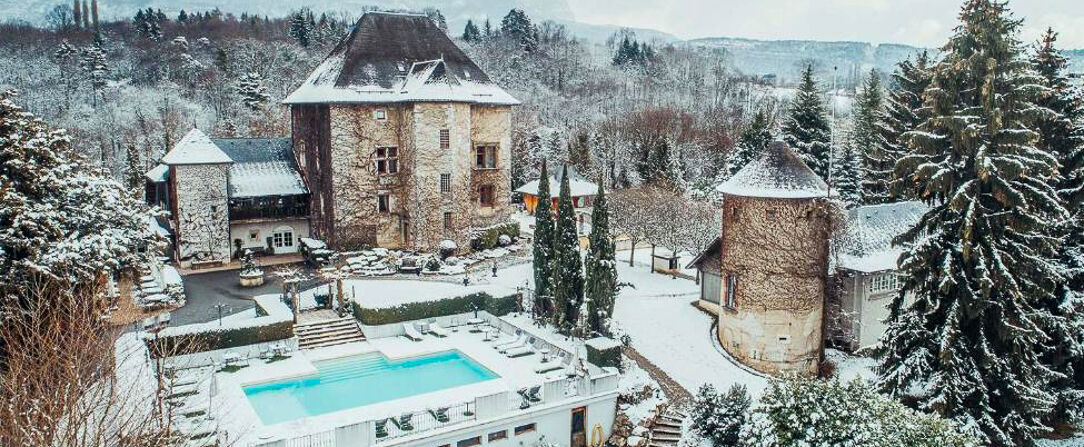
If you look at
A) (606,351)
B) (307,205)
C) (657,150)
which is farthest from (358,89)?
(657,150)

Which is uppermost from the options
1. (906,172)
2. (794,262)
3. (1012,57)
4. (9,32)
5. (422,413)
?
(9,32)

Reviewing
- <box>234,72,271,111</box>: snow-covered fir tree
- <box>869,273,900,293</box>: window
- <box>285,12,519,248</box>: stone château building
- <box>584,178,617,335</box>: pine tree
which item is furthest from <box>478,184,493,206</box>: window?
<box>234,72,271,111</box>: snow-covered fir tree

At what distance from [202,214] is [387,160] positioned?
26.6 feet

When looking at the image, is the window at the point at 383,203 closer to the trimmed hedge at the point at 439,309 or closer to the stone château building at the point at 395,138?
the stone château building at the point at 395,138

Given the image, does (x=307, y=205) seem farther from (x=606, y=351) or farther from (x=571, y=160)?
(x=571, y=160)

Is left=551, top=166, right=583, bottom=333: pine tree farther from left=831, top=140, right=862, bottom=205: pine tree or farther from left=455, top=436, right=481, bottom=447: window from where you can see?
left=831, top=140, right=862, bottom=205: pine tree

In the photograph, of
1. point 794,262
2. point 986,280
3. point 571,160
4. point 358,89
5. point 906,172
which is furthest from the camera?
point 571,160

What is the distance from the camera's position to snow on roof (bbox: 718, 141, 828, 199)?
2239 centimetres

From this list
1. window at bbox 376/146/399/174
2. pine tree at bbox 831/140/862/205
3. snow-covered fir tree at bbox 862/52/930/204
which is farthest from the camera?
pine tree at bbox 831/140/862/205

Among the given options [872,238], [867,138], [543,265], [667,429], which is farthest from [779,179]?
[867,138]

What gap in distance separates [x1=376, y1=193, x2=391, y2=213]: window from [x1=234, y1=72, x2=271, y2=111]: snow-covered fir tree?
2789 cm

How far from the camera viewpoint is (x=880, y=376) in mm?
19422

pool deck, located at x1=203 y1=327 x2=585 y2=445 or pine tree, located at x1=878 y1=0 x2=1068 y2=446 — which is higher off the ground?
pine tree, located at x1=878 y1=0 x2=1068 y2=446

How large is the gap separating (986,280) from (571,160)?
41.0m
